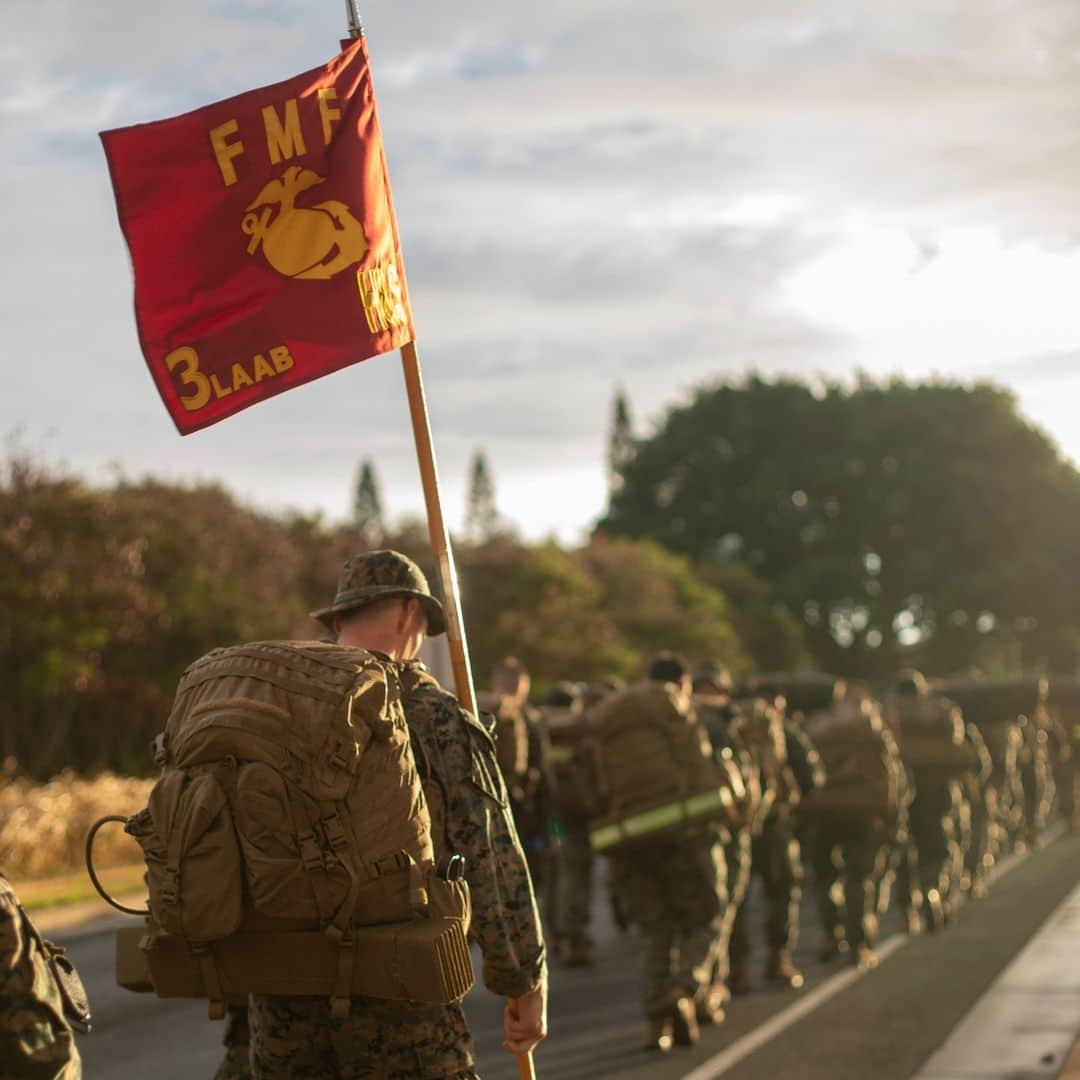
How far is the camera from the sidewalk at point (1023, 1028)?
8719 millimetres

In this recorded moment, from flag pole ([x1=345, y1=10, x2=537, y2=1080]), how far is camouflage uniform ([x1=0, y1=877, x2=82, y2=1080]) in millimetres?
1769

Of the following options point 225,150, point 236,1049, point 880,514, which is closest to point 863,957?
point 236,1049

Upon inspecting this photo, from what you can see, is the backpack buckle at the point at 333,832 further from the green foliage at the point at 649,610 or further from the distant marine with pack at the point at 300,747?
the green foliage at the point at 649,610

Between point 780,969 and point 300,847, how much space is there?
8.01m

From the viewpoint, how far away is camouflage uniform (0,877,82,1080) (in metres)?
3.49

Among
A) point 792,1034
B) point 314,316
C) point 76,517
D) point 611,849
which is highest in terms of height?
point 76,517

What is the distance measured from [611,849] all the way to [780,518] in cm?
5105

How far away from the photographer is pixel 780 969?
1185 cm

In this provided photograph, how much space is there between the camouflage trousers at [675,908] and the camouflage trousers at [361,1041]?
4.94 m

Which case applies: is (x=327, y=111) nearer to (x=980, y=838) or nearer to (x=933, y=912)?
(x=933, y=912)

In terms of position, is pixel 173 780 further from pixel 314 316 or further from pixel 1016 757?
pixel 1016 757

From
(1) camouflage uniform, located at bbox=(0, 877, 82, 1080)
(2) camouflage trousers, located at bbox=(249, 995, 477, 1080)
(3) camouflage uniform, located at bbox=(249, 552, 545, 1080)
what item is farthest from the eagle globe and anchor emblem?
(1) camouflage uniform, located at bbox=(0, 877, 82, 1080)

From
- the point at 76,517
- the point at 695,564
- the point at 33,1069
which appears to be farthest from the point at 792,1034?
the point at 695,564

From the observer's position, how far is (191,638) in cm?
2531
